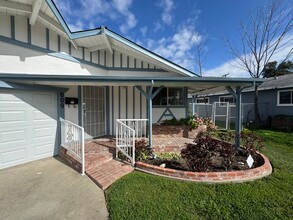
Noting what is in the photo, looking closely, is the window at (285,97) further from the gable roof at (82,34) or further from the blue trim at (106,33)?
the blue trim at (106,33)

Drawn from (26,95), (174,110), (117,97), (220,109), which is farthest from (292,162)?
(220,109)

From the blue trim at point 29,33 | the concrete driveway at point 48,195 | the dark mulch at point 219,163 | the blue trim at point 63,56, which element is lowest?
the concrete driveway at point 48,195

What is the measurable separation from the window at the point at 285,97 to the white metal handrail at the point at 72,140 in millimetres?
13483

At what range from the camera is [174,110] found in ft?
25.5

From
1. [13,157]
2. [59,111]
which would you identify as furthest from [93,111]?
[13,157]

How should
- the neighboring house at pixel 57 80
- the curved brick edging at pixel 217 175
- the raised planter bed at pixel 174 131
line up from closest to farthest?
1. the curved brick edging at pixel 217 175
2. the neighboring house at pixel 57 80
3. the raised planter bed at pixel 174 131

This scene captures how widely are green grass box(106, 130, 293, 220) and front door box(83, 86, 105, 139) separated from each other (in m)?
3.49

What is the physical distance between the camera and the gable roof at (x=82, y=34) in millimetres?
4355

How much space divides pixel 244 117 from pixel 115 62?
1227 centimetres

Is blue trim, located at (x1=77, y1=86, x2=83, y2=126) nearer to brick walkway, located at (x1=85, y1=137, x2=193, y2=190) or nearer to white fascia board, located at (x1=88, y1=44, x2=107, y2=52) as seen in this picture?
brick walkway, located at (x1=85, y1=137, x2=193, y2=190)

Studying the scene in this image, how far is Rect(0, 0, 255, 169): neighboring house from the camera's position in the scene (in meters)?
4.41

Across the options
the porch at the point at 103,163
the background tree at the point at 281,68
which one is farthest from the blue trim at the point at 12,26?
the background tree at the point at 281,68

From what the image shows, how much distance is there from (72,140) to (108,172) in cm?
184

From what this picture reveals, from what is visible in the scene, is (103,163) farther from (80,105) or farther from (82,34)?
(82,34)
